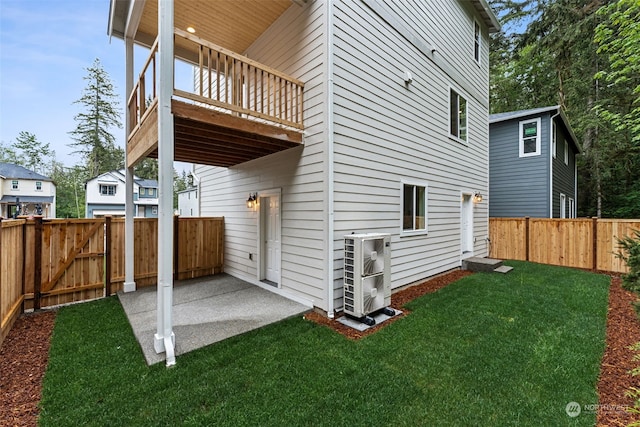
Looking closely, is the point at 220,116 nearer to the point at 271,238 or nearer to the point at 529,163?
the point at 271,238

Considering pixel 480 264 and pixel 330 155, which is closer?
pixel 330 155

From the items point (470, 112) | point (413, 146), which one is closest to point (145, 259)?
point (413, 146)

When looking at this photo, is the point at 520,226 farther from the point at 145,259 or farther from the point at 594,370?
the point at 145,259

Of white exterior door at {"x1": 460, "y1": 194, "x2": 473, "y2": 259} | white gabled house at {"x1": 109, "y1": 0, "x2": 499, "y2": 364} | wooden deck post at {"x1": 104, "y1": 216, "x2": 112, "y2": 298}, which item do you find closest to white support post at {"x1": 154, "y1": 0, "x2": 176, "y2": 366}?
white gabled house at {"x1": 109, "y1": 0, "x2": 499, "y2": 364}

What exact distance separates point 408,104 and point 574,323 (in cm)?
501

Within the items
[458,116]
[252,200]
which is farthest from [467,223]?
[252,200]

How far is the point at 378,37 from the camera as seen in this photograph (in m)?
5.55

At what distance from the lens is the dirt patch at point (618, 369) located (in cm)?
246

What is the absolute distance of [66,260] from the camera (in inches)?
202

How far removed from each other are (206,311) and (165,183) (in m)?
2.37

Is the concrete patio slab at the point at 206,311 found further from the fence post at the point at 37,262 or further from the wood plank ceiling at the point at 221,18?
the wood plank ceiling at the point at 221,18

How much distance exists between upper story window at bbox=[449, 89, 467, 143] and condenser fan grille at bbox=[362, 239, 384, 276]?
5.13 metres

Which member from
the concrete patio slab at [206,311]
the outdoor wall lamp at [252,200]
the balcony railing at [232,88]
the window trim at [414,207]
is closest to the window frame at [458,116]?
the window trim at [414,207]

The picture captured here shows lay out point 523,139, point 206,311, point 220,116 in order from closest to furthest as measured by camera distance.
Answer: point 220,116
point 206,311
point 523,139
